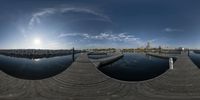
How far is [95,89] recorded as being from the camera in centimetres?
3186

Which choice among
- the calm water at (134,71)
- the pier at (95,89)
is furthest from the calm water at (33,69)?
the pier at (95,89)

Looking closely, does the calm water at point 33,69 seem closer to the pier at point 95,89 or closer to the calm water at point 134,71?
the calm water at point 134,71

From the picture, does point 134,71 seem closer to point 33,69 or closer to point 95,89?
point 95,89

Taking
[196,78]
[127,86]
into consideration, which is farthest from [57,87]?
Result: [196,78]

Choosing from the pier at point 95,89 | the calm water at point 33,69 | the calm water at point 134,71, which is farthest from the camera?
the calm water at point 33,69

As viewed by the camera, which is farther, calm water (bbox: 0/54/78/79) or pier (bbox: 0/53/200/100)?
calm water (bbox: 0/54/78/79)

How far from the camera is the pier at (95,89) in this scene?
92.1ft

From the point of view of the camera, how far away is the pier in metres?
28.1

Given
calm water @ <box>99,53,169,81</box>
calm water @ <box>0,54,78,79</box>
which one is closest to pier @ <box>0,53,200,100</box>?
calm water @ <box>99,53,169,81</box>

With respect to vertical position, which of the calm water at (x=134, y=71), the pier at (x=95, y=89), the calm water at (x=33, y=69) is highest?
the pier at (x=95, y=89)

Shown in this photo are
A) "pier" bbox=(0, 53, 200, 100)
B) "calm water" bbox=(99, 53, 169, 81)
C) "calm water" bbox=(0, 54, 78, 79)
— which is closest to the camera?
"pier" bbox=(0, 53, 200, 100)

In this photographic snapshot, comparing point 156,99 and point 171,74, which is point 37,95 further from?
point 171,74

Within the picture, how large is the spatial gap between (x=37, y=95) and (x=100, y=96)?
10.9 metres

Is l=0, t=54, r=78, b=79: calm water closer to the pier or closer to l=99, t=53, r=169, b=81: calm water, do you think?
l=99, t=53, r=169, b=81: calm water
